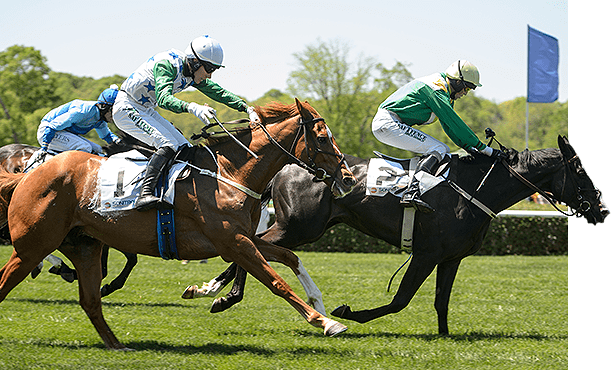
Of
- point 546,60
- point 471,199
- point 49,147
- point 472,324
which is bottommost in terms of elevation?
point 472,324

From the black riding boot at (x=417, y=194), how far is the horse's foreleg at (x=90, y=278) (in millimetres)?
2916

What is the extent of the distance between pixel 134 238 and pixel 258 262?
105 cm

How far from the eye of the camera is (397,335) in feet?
21.6

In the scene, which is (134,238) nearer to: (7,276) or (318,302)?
(7,276)

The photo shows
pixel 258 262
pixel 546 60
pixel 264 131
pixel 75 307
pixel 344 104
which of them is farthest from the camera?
pixel 344 104

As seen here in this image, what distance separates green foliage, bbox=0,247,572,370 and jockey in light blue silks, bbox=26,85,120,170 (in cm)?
188

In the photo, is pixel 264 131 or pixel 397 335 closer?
pixel 264 131

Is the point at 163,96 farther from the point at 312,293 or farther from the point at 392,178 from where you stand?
the point at 392,178

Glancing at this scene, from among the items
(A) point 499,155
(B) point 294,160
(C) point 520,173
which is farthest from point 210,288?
(C) point 520,173

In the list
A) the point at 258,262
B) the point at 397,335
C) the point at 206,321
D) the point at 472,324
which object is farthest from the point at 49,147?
the point at 472,324

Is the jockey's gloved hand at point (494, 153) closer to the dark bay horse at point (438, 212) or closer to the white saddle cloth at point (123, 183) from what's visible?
the dark bay horse at point (438, 212)

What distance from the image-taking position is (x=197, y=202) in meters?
5.34

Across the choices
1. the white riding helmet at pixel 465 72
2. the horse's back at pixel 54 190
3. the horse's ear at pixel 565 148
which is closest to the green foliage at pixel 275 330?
the horse's back at pixel 54 190

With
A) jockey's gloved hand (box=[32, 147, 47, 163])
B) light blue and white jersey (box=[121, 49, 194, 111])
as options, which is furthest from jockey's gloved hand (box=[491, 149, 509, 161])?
jockey's gloved hand (box=[32, 147, 47, 163])
